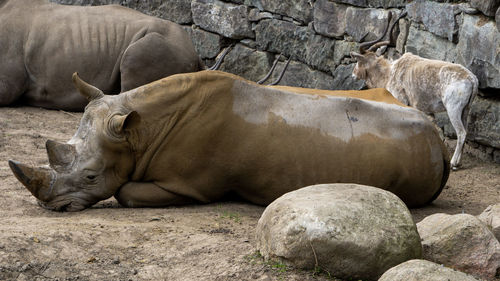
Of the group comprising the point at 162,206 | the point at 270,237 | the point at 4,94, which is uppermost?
the point at 270,237

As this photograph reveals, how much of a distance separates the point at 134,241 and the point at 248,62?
7000 millimetres

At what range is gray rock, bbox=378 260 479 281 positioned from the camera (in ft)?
11.6

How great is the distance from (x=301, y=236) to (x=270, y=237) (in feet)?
0.70

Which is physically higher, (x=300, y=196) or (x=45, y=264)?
(x=300, y=196)

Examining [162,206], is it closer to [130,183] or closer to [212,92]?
[130,183]

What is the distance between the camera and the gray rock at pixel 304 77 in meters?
10.4

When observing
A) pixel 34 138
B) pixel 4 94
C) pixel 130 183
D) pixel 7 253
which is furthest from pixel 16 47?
pixel 7 253

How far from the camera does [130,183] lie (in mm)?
5691

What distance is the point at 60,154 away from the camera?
219 inches

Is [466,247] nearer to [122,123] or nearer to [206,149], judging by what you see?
[206,149]

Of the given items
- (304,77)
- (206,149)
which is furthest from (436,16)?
(206,149)

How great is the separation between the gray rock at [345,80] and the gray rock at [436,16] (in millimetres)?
1270

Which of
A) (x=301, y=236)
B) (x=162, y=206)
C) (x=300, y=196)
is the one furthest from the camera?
(x=162, y=206)

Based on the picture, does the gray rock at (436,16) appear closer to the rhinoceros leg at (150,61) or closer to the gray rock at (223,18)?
the rhinoceros leg at (150,61)
